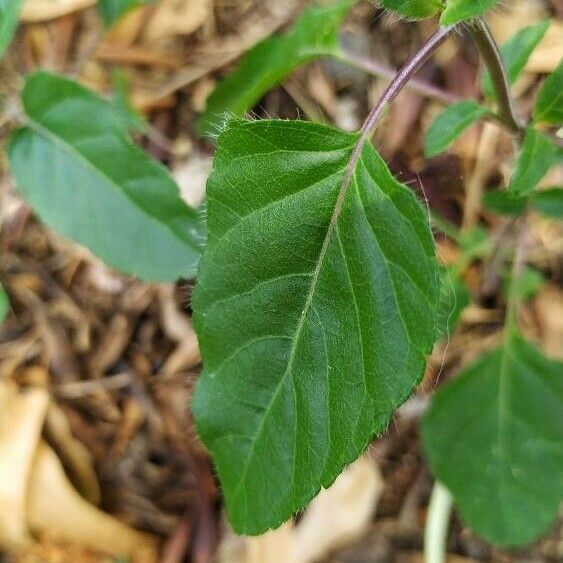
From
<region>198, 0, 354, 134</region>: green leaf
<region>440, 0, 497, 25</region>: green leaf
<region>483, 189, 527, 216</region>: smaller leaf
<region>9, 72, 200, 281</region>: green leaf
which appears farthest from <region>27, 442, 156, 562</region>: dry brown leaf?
<region>440, 0, 497, 25</region>: green leaf

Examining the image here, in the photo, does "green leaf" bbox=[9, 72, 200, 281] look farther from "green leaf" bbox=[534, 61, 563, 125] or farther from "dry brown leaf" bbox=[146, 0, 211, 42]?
"dry brown leaf" bbox=[146, 0, 211, 42]

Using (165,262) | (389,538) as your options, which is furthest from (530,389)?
(165,262)

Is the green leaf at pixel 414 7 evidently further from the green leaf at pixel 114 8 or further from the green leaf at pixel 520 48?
the green leaf at pixel 114 8

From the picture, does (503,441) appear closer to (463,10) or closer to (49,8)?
(463,10)

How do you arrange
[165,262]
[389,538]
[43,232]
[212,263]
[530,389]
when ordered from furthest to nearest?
[43,232]
[389,538]
[530,389]
[165,262]
[212,263]

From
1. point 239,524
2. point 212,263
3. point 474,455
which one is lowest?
point 474,455

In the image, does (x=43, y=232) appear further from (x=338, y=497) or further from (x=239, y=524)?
(x=239, y=524)
